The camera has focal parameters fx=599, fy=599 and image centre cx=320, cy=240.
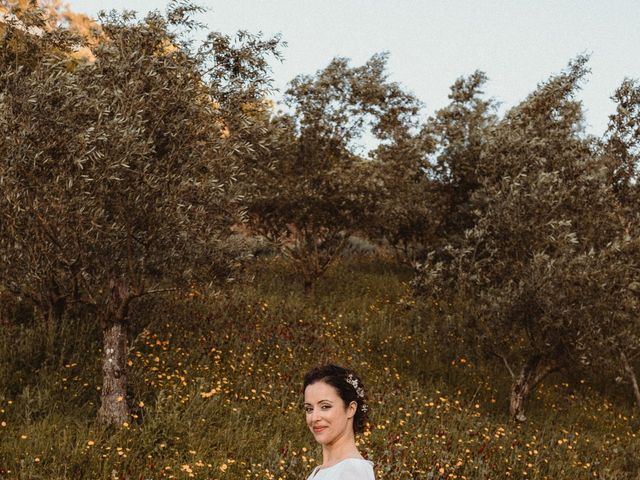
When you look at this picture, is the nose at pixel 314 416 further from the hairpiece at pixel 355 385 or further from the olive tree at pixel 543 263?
the olive tree at pixel 543 263

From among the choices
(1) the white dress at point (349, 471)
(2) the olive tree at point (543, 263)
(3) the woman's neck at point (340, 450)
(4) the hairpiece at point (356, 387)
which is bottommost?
(1) the white dress at point (349, 471)

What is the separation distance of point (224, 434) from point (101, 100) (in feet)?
18.7

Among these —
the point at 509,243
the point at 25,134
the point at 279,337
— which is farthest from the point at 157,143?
the point at 509,243

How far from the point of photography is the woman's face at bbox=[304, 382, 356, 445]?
4391 millimetres

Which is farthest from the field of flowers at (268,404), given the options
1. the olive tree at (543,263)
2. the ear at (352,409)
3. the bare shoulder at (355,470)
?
the bare shoulder at (355,470)

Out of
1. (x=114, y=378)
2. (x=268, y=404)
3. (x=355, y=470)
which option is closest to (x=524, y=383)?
(x=268, y=404)

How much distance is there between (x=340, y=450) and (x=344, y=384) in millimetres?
478

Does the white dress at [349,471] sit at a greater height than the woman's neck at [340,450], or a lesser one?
lesser

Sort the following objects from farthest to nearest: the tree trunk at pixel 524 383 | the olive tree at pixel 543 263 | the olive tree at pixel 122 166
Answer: the tree trunk at pixel 524 383, the olive tree at pixel 543 263, the olive tree at pixel 122 166

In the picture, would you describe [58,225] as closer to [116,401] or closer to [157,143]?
[157,143]

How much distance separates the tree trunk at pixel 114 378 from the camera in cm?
991

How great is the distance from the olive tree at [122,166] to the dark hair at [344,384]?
531cm

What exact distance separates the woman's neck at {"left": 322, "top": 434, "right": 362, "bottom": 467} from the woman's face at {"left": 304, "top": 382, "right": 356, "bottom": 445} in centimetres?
3

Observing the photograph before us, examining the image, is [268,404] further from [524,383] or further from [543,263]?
[543,263]
